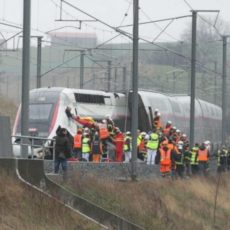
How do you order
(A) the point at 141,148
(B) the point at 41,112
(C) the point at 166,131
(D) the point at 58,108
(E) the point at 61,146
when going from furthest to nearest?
(C) the point at 166,131 < (A) the point at 141,148 < (B) the point at 41,112 < (D) the point at 58,108 < (E) the point at 61,146

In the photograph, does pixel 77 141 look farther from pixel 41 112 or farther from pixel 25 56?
pixel 25 56

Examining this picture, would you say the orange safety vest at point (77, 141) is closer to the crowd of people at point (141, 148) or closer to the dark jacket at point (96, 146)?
the crowd of people at point (141, 148)

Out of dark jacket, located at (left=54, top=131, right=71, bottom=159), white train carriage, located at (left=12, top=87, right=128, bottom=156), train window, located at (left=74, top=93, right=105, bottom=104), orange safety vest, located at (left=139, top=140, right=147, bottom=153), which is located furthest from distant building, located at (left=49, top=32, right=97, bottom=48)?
dark jacket, located at (left=54, top=131, right=71, bottom=159)

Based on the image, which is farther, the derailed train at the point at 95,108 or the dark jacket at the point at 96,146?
the derailed train at the point at 95,108

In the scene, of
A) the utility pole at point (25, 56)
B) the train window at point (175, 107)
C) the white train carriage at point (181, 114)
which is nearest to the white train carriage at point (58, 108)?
the white train carriage at point (181, 114)

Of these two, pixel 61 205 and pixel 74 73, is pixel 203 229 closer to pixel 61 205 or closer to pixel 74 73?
pixel 61 205

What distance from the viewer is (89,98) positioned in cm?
3662

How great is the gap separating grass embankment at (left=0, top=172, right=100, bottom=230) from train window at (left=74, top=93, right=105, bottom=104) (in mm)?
18653

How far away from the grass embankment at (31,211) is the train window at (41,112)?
16740 mm

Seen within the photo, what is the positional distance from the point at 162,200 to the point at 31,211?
10.4 meters

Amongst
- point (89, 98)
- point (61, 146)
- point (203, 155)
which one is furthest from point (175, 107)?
point (61, 146)

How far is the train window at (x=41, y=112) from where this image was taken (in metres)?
33.7

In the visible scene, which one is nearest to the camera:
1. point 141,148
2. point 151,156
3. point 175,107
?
point 151,156

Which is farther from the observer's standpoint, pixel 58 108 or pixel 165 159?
pixel 58 108
